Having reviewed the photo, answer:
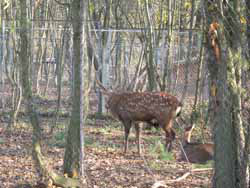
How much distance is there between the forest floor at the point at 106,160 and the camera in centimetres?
675

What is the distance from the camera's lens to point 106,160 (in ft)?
26.7

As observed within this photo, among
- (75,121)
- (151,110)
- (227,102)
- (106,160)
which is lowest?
(106,160)

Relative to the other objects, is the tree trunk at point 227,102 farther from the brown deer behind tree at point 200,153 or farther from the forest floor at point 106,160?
the brown deer behind tree at point 200,153

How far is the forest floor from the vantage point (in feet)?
22.1

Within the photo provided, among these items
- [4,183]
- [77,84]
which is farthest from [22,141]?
[77,84]

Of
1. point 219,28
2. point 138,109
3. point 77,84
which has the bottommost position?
point 138,109

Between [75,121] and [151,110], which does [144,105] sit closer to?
[151,110]

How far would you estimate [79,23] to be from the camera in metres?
6.02

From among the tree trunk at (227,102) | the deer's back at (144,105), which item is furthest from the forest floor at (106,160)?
the tree trunk at (227,102)

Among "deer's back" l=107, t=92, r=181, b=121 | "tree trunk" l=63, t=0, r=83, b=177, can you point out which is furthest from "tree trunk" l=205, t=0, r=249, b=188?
"deer's back" l=107, t=92, r=181, b=121

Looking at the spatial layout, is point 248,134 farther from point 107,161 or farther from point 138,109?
point 138,109

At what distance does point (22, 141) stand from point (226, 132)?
513 centimetres

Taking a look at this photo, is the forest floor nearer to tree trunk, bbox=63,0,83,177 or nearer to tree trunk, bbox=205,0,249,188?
tree trunk, bbox=63,0,83,177

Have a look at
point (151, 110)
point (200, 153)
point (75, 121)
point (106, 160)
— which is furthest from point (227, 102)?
point (151, 110)
